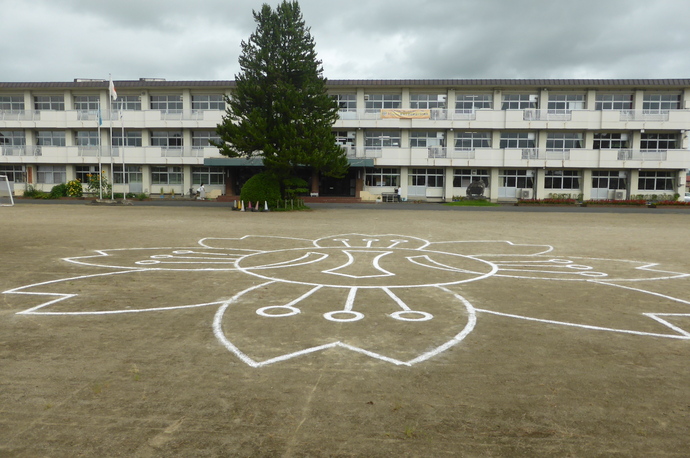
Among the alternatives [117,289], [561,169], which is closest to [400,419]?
[117,289]

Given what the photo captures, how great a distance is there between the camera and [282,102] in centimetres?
3312

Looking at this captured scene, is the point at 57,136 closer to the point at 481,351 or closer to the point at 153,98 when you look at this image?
the point at 153,98

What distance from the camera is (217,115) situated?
50.6m

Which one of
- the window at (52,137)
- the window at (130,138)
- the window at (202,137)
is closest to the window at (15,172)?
the window at (52,137)

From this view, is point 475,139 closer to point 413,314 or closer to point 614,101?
point 614,101

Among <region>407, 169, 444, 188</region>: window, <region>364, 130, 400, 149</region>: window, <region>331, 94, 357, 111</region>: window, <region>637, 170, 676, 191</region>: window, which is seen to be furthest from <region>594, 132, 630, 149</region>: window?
<region>331, 94, 357, 111</region>: window

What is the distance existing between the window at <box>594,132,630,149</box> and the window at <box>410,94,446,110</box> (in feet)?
54.2

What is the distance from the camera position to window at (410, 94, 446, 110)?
51.5 m

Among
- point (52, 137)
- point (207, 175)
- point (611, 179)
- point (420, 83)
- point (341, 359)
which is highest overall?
point (420, 83)

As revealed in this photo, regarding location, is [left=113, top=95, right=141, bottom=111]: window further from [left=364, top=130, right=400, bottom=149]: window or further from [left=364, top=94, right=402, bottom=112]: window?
[left=364, top=130, right=400, bottom=149]: window

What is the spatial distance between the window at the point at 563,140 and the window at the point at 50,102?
180 feet

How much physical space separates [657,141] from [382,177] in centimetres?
2903

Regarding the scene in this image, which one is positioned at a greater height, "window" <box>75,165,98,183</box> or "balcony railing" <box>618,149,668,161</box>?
"balcony railing" <box>618,149,668,161</box>

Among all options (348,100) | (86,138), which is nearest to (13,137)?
(86,138)
